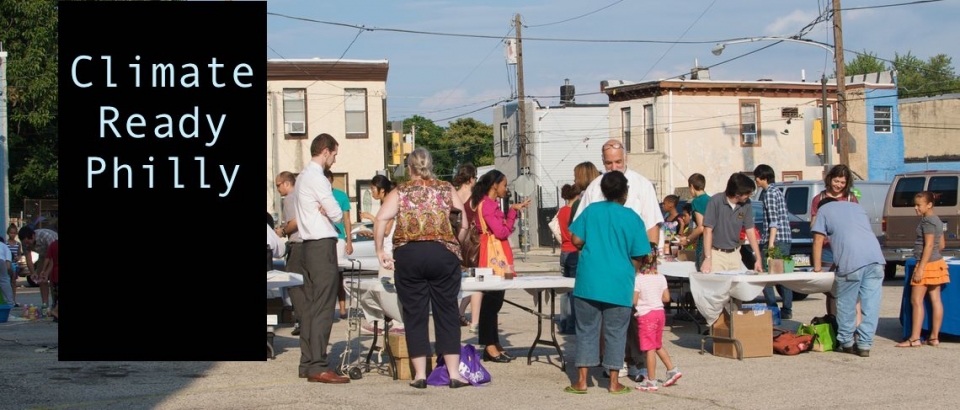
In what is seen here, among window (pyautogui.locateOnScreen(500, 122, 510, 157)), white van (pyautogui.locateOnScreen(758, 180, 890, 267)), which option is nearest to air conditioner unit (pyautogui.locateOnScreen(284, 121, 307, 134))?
window (pyautogui.locateOnScreen(500, 122, 510, 157))

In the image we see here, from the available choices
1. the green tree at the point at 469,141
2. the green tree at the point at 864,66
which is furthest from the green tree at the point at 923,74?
the green tree at the point at 469,141

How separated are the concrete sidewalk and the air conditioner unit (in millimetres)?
28429

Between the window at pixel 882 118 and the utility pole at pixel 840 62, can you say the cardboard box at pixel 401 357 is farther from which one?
the window at pixel 882 118

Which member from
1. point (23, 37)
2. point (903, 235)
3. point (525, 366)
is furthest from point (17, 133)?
point (525, 366)

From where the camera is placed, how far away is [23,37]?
117ft

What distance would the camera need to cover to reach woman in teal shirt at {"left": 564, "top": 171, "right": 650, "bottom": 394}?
871 cm

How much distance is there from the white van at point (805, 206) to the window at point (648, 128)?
2171 cm

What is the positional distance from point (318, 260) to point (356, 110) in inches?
1214

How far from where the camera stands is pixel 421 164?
9281 mm

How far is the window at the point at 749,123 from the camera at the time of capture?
4622 cm

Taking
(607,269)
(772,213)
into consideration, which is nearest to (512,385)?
(607,269)

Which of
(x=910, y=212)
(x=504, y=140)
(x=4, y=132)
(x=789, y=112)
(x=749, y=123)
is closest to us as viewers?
(x=910, y=212)

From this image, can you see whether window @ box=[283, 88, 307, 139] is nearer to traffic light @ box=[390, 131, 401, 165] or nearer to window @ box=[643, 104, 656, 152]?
traffic light @ box=[390, 131, 401, 165]

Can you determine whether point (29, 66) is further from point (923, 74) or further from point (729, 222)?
point (923, 74)
